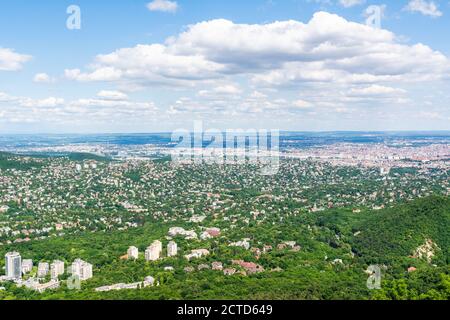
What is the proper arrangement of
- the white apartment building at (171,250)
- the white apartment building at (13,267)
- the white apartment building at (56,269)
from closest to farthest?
the white apartment building at (56,269) < the white apartment building at (13,267) < the white apartment building at (171,250)

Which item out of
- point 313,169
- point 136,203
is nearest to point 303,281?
point 136,203

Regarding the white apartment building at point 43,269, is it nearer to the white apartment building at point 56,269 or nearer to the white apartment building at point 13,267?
the white apartment building at point 56,269

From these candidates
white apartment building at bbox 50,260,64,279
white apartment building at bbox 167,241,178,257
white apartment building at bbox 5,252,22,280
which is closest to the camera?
white apartment building at bbox 50,260,64,279

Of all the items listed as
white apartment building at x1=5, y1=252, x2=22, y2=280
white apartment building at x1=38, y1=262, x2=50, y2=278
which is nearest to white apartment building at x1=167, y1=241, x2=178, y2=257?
white apartment building at x1=38, y1=262, x2=50, y2=278

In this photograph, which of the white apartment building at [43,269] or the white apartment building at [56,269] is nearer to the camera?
the white apartment building at [56,269]

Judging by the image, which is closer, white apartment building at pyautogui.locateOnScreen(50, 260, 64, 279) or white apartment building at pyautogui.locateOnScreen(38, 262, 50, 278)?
white apartment building at pyautogui.locateOnScreen(50, 260, 64, 279)

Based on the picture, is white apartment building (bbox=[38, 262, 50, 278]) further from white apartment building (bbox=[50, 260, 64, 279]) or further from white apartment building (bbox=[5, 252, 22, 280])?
white apartment building (bbox=[5, 252, 22, 280])

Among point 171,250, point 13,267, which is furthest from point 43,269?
point 171,250

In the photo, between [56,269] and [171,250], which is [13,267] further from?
[171,250]

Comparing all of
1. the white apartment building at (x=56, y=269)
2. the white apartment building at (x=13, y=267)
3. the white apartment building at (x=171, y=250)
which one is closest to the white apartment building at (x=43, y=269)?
the white apartment building at (x=56, y=269)

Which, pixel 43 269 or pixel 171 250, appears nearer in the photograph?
pixel 43 269
